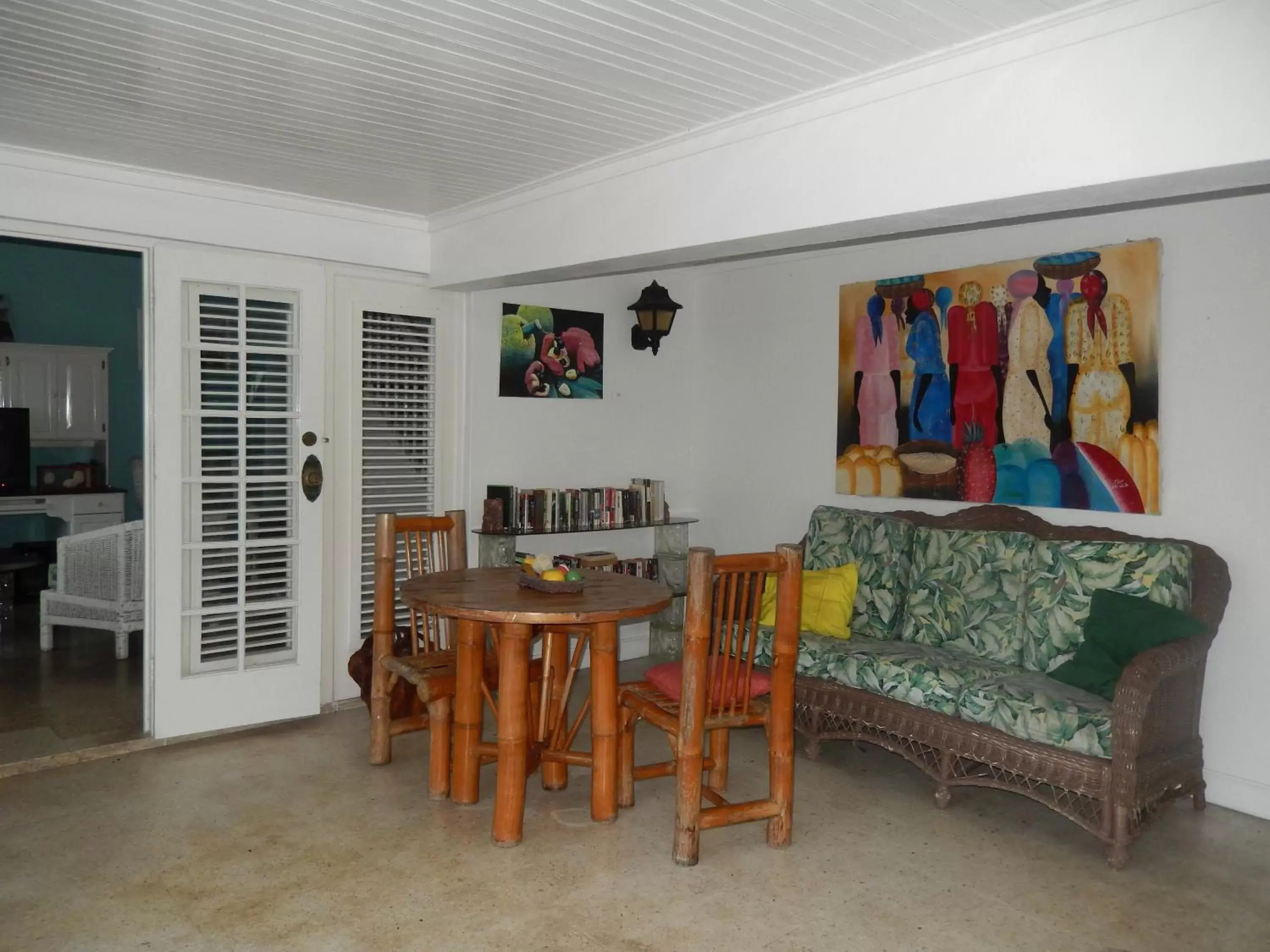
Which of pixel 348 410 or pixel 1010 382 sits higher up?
pixel 1010 382

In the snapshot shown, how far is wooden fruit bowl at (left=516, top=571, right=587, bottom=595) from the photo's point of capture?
11.1ft

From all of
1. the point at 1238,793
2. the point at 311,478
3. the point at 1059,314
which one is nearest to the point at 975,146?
the point at 1059,314

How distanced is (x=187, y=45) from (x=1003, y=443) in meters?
3.50

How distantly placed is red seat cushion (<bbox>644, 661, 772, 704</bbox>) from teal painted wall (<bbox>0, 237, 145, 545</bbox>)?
570cm

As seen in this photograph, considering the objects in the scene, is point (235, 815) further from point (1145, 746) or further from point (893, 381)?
point (893, 381)

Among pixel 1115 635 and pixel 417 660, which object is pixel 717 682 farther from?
pixel 1115 635

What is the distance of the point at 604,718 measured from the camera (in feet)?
11.0

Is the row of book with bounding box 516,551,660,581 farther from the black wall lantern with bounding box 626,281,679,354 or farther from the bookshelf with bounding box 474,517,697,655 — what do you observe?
the black wall lantern with bounding box 626,281,679,354

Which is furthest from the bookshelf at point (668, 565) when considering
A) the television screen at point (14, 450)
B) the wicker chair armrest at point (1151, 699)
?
the television screen at point (14, 450)

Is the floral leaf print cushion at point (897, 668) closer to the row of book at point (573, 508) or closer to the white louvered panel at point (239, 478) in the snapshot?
the row of book at point (573, 508)

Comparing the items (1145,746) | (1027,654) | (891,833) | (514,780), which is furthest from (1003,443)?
(514,780)

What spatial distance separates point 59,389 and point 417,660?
526 cm

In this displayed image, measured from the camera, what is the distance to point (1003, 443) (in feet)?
14.3

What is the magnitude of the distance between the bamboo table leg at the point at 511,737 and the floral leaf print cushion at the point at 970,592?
192cm
